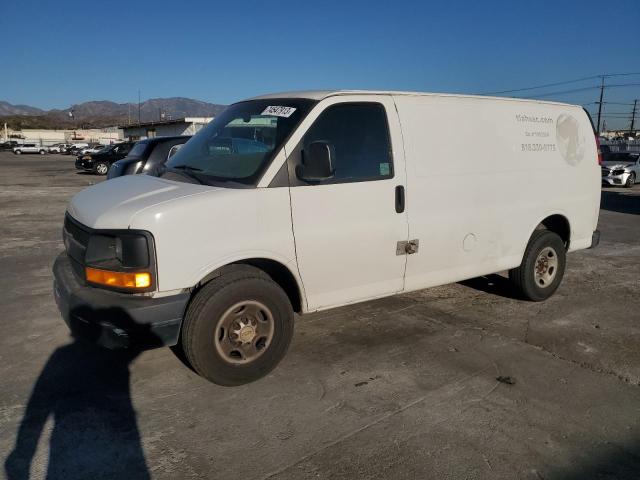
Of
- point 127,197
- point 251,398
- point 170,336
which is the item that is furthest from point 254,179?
point 251,398

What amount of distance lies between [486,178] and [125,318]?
3.28 m

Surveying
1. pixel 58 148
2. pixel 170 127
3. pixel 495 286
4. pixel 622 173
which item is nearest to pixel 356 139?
pixel 495 286

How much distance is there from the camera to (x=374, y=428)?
316 centimetres

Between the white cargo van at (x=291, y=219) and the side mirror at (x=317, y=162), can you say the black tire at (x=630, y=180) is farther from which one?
the side mirror at (x=317, y=162)

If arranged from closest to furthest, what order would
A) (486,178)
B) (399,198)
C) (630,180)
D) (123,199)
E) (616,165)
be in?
(123,199) → (399,198) → (486,178) → (630,180) → (616,165)

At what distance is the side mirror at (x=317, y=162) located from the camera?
3.55m

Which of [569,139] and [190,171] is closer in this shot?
[190,171]

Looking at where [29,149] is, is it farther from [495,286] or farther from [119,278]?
[119,278]

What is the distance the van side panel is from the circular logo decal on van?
0.01m

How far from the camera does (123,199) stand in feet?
11.6

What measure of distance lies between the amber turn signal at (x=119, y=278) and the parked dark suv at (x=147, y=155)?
7823 millimetres

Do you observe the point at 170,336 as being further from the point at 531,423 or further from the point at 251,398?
the point at 531,423

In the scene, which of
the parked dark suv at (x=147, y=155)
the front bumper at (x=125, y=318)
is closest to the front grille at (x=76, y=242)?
the front bumper at (x=125, y=318)

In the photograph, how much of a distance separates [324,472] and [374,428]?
518 mm
